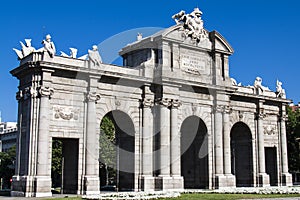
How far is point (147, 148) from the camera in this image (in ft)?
123

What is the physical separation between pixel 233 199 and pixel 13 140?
90652mm

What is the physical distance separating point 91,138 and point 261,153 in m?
20.2

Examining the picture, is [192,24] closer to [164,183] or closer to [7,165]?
[164,183]

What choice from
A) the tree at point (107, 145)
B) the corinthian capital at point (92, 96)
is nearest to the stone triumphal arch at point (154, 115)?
the corinthian capital at point (92, 96)

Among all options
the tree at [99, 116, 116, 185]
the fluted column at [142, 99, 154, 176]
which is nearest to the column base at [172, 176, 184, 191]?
the fluted column at [142, 99, 154, 176]

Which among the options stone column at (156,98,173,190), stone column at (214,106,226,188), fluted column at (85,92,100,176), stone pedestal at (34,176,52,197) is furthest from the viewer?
stone column at (214,106,226,188)

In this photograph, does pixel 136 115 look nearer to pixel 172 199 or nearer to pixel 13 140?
pixel 172 199

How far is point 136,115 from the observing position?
37875mm

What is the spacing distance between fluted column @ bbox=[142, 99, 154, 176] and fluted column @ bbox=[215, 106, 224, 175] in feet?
23.4

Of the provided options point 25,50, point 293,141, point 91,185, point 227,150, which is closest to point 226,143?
point 227,150

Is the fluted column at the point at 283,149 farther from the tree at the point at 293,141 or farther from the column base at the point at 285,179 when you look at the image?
the tree at the point at 293,141

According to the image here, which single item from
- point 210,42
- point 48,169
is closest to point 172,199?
Result: point 48,169

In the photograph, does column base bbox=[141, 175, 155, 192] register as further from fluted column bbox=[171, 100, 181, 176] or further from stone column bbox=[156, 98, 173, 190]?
fluted column bbox=[171, 100, 181, 176]

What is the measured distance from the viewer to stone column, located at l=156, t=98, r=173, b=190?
36.5 metres
